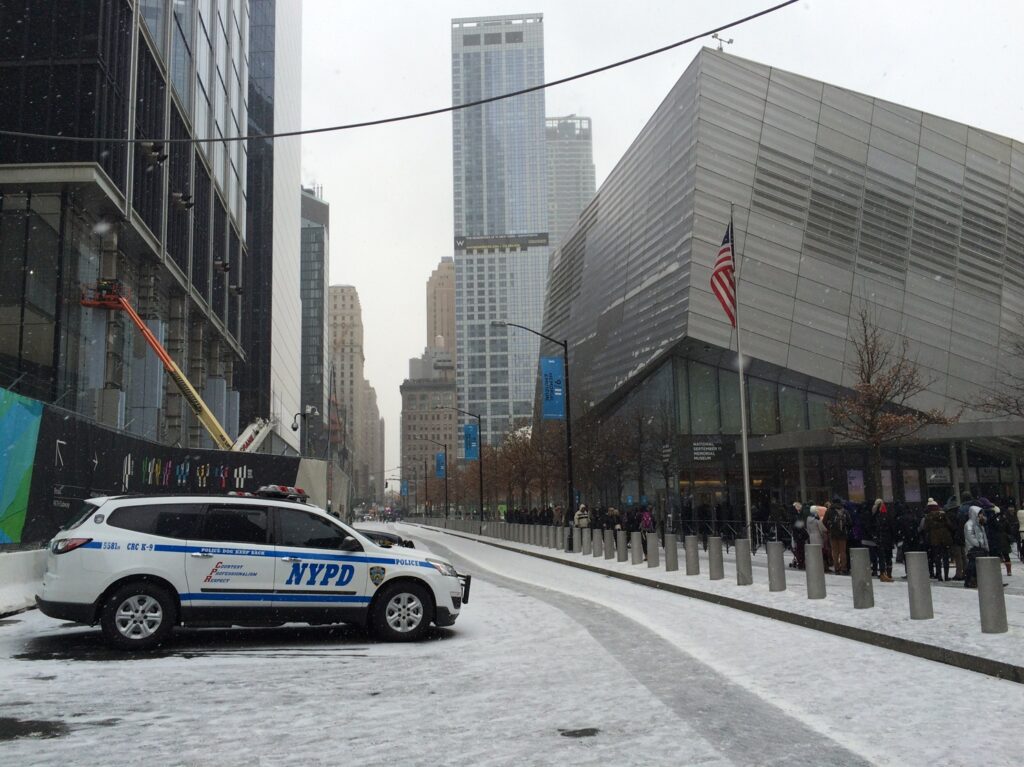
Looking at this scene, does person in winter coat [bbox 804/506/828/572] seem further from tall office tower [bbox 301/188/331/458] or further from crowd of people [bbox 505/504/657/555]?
tall office tower [bbox 301/188/331/458]

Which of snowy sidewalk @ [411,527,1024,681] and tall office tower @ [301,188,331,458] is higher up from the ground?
tall office tower @ [301,188,331,458]

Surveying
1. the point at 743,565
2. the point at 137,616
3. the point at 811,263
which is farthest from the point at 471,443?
the point at 137,616

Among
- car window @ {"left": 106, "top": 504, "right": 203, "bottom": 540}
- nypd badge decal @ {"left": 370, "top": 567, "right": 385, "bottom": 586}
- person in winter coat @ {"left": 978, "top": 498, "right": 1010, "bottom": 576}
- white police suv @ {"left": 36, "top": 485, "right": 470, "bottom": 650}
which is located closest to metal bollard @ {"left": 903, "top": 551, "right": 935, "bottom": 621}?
white police suv @ {"left": 36, "top": 485, "right": 470, "bottom": 650}

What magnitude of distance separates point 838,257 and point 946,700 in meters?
43.3

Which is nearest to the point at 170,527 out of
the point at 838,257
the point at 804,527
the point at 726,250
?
the point at 804,527

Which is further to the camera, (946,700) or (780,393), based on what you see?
(780,393)

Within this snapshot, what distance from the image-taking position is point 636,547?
23.9 metres

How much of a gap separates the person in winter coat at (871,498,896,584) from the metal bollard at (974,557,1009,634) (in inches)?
313

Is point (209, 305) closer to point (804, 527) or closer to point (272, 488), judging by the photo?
point (804, 527)

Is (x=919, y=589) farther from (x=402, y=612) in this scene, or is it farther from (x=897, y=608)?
(x=402, y=612)

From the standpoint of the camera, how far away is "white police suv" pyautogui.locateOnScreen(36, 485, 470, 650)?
966cm

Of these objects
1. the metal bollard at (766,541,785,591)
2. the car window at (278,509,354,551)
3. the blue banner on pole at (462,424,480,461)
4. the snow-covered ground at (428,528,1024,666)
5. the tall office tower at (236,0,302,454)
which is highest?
the tall office tower at (236,0,302,454)

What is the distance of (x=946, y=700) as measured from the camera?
23.7ft

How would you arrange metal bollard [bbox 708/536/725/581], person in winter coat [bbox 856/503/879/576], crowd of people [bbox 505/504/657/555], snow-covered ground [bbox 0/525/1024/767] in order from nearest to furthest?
snow-covered ground [bbox 0/525/1024/767]
person in winter coat [bbox 856/503/879/576]
metal bollard [bbox 708/536/725/581]
crowd of people [bbox 505/504/657/555]
